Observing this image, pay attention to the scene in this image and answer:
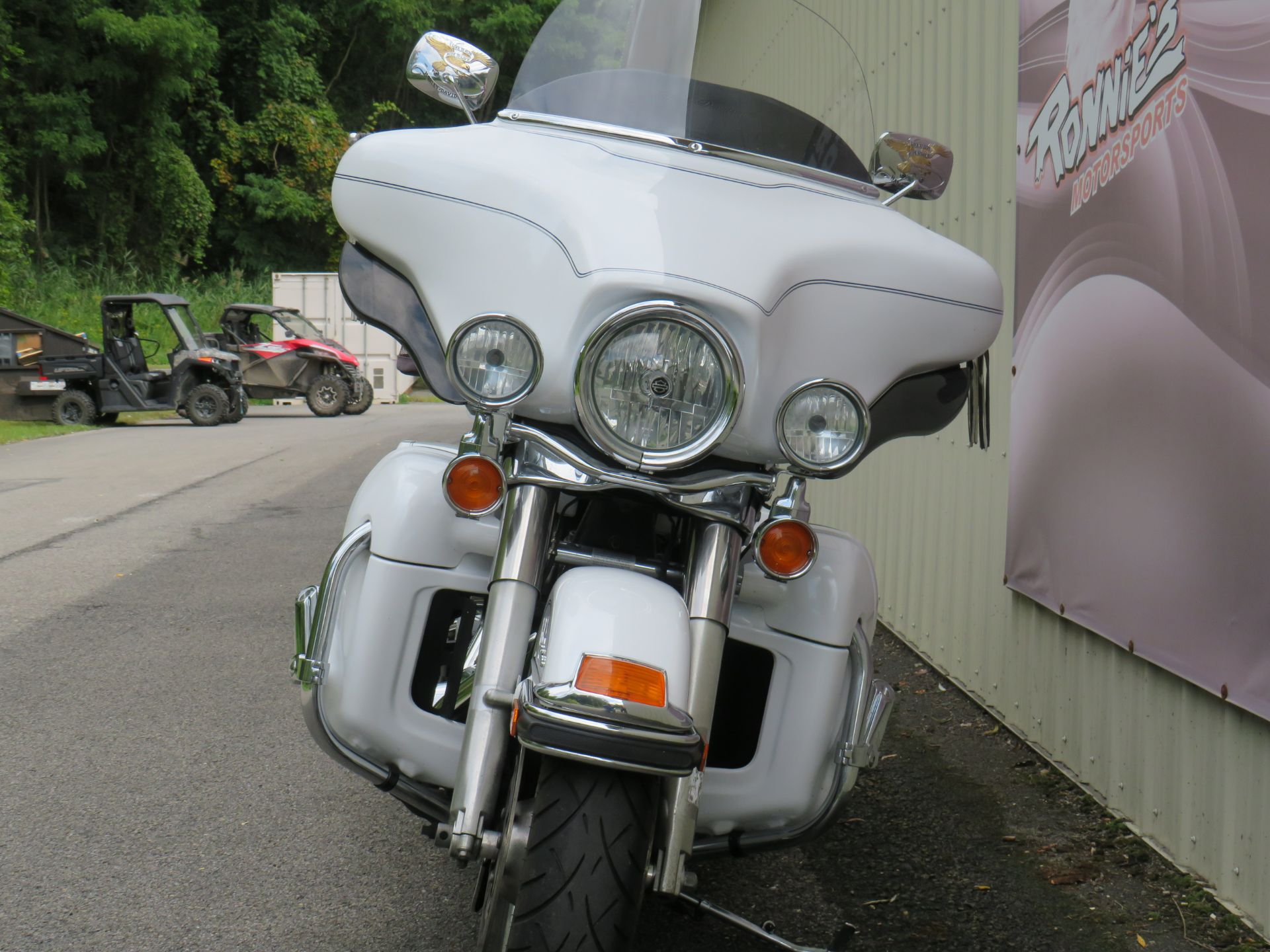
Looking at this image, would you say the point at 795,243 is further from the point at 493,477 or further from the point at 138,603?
the point at 138,603

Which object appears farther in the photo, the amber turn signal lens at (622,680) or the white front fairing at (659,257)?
the white front fairing at (659,257)

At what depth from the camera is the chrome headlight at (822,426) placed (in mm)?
2246

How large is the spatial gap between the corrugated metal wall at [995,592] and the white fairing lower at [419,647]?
1111mm

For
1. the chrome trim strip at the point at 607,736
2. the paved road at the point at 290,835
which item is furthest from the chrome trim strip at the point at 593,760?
the paved road at the point at 290,835

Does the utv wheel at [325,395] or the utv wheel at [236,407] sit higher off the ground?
the utv wheel at [325,395]

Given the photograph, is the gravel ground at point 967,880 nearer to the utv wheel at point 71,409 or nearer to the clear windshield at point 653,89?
the clear windshield at point 653,89

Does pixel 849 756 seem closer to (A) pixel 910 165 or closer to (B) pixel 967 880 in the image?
(B) pixel 967 880

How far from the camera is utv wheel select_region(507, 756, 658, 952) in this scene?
2014 millimetres

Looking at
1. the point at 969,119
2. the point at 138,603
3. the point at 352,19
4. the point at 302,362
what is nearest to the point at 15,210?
the point at 302,362

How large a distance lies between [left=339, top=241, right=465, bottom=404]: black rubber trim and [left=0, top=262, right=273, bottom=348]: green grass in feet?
73.1

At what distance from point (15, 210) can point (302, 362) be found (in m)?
11.0

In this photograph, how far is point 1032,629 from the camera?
4332 mm

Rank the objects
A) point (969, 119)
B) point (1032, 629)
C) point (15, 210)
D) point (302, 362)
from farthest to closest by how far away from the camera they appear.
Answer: point (15, 210) < point (302, 362) < point (969, 119) < point (1032, 629)

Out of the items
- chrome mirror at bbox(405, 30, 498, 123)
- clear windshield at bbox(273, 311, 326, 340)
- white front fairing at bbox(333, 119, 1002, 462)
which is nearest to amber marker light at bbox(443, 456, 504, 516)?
white front fairing at bbox(333, 119, 1002, 462)
